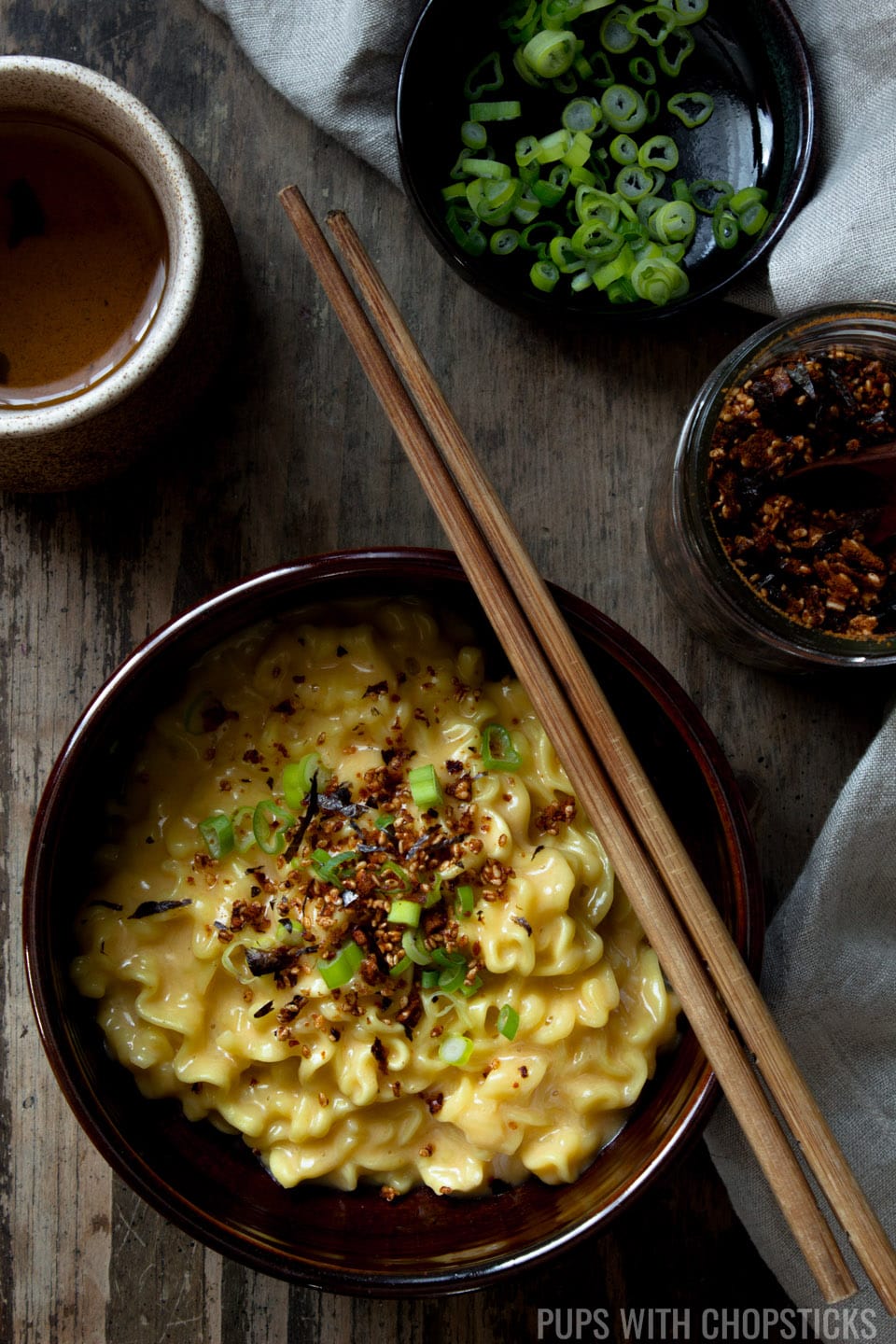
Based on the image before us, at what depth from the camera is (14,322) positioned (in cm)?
209

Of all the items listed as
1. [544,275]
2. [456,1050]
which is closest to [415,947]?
[456,1050]

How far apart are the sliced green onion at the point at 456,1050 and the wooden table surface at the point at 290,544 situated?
693mm

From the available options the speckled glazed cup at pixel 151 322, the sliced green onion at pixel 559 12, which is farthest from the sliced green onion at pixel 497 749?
the sliced green onion at pixel 559 12

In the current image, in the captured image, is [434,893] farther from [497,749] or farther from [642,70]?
[642,70]

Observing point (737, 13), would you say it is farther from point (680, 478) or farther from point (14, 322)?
point (14, 322)

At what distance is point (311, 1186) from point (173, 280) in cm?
172

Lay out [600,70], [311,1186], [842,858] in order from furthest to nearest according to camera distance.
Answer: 1. [600,70]
2. [842,858]
3. [311,1186]

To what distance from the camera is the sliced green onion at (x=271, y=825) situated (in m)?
2.04

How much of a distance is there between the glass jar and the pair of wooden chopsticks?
368 mm

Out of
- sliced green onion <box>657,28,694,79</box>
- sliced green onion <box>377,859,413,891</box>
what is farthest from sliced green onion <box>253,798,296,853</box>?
sliced green onion <box>657,28,694,79</box>

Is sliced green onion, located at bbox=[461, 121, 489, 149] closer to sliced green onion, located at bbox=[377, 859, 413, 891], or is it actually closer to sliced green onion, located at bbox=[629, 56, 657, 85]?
sliced green onion, located at bbox=[629, 56, 657, 85]

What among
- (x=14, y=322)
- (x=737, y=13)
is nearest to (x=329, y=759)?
(x=14, y=322)

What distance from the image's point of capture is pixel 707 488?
2127 mm

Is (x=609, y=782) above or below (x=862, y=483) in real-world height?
below
